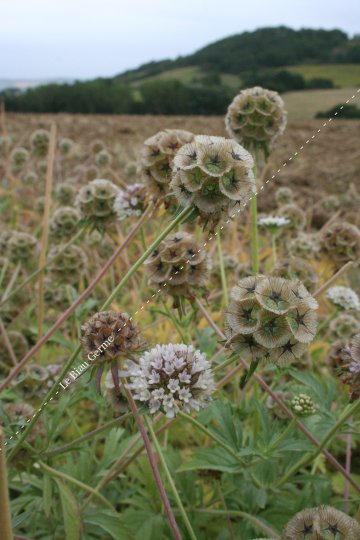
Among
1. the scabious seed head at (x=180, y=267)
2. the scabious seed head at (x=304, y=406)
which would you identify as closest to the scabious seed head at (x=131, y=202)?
the scabious seed head at (x=180, y=267)

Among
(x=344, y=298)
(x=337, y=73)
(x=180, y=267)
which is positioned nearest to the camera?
(x=180, y=267)

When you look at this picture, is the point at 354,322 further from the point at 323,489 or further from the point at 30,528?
the point at 30,528

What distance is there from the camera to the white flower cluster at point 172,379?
1429 millimetres

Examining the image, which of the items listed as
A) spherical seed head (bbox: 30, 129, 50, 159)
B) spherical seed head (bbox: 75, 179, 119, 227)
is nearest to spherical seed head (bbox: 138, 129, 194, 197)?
spherical seed head (bbox: 75, 179, 119, 227)

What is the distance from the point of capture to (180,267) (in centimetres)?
195

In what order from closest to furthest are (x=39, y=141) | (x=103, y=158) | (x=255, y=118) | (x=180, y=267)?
(x=180, y=267) < (x=255, y=118) < (x=39, y=141) < (x=103, y=158)

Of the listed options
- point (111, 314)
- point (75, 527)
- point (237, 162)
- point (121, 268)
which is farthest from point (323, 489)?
point (121, 268)

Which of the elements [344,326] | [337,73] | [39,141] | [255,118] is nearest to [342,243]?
[344,326]

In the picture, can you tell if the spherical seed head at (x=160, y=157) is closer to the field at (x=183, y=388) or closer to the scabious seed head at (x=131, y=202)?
the field at (x=183, y=388)

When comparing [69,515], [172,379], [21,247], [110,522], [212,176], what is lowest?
[110,522]

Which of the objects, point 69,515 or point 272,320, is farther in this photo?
point 69,515

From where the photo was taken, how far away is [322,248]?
8.79 ft

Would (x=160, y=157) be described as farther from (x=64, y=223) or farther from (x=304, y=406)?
(x=64, y=223)

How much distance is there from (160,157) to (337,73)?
2647 millimetres
